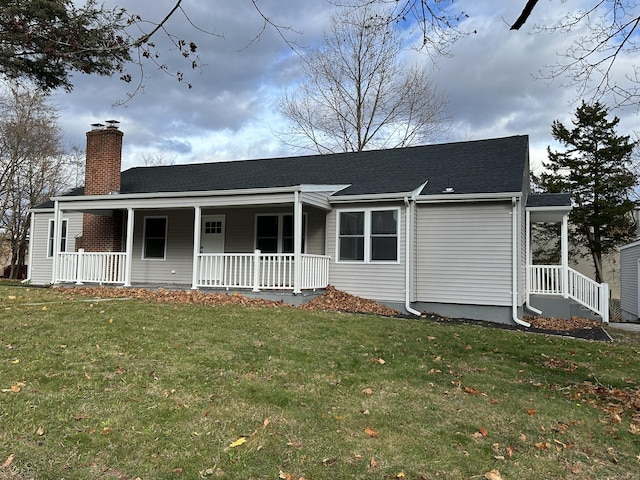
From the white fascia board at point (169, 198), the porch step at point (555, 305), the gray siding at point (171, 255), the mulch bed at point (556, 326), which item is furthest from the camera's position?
the gray siding at point (171, 255)


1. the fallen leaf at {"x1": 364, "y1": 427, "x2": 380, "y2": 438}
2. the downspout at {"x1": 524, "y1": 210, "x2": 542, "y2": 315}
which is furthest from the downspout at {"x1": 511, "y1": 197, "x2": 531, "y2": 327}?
the fallen leaf at {"x1": 364, "y1": 427, "x2": 380, "y2": 438}

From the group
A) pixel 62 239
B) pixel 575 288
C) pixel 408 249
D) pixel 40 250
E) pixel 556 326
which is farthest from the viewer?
pixel 40 250

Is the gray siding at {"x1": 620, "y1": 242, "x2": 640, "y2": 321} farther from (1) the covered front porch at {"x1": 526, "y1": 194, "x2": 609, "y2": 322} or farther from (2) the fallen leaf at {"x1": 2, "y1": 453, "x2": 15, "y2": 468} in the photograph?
(2) the fallen leaf at {"x1": 2, "y1": 453, "x2": 15, "y2": 468}

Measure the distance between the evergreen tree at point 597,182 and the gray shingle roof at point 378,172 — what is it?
46.0ft

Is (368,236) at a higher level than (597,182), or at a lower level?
lower

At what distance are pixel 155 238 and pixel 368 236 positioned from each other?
7113 millimetres

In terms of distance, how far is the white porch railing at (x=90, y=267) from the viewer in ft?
44.1

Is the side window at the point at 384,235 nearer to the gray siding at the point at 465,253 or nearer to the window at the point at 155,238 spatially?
the gray siding at the point at 465,253

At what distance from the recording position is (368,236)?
478 inches

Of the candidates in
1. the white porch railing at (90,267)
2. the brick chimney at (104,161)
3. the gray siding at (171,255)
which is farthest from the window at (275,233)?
the brick chimney at (104,161)

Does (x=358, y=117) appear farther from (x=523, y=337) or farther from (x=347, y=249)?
(x=523, y=337)

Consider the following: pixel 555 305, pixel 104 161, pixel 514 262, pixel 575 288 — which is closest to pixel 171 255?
pixel 104 161

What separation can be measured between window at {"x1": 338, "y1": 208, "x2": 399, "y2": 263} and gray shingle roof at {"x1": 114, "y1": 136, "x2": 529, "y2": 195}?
24.0 inches

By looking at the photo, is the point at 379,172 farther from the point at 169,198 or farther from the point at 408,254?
the point at 169,198
